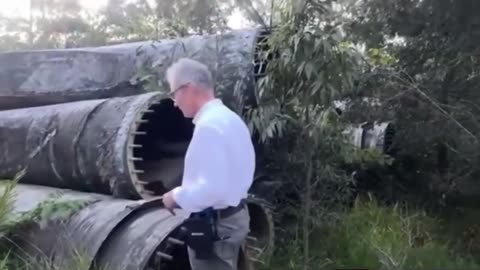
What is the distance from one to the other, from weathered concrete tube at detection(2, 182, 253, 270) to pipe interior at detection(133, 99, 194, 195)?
628 mm

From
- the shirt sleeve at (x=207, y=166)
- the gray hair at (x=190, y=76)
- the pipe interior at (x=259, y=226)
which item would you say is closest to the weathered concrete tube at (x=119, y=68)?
the pipe interior at (x=259, y=226)

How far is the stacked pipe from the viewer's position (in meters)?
4.31

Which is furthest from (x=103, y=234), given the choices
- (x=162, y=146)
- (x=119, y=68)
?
(x=119, y=68)

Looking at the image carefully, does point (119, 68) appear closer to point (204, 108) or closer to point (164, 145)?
point (164, 145)

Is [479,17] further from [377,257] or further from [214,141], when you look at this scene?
[214,141]

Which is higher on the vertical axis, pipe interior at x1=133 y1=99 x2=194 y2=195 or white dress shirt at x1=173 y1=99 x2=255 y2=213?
white dress shirt at x1=173 y1=99 x2=255 y2=213

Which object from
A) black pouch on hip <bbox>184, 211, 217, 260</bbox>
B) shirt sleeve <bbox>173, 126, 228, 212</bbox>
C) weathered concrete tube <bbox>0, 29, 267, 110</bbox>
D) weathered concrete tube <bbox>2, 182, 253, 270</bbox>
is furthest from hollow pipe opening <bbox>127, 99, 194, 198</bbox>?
shirt sleeve <bbox>173, 126, 228, 212</bbox>

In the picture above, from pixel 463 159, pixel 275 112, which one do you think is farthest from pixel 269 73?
pixel 463 159

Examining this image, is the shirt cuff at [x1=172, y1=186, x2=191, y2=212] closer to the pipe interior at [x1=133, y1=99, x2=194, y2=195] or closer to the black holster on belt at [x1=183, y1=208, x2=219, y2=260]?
the black holster on belt at [x1=183, y1=208, x2=219, y2=260]

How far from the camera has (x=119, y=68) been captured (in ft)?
19.8

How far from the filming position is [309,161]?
17.1 ft

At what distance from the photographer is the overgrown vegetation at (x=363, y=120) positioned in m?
4.93

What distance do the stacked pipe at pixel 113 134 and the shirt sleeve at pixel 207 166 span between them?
3.07 feet

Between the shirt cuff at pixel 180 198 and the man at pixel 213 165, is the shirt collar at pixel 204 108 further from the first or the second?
the shirt cuff at pixel 180 198
